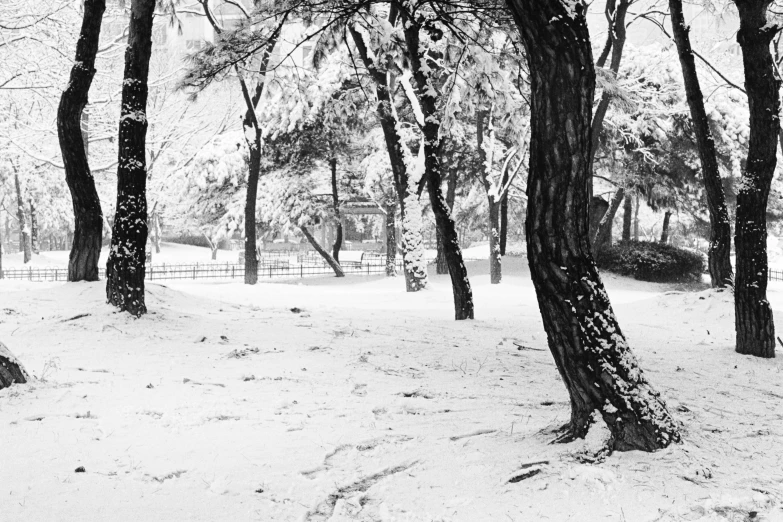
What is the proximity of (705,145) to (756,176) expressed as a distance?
283cm

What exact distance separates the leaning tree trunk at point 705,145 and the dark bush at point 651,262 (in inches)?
492

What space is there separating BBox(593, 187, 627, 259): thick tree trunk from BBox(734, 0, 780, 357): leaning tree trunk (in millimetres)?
16015

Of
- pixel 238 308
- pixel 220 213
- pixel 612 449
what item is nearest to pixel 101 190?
pixel 220 213

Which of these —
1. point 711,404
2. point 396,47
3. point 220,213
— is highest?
point 396,47

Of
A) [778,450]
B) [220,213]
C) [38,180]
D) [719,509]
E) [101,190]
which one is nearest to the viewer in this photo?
[719,509]

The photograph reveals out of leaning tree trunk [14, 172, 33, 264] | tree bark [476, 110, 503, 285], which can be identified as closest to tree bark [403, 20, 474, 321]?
tree bark [476, 110, 503, 285]

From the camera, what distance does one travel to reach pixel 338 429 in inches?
167

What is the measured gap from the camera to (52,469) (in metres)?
3.33

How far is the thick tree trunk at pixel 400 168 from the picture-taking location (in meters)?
14.1

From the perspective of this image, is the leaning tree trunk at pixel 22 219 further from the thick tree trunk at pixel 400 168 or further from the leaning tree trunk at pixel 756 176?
the leaning tree trunk at pixel 756 176

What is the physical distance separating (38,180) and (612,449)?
1440 inches

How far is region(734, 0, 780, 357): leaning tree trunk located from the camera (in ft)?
24.7

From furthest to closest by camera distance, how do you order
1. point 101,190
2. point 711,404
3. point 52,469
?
point 101,190 → point 711,404 → point 52,469

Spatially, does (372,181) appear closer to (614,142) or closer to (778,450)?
(614,142)
